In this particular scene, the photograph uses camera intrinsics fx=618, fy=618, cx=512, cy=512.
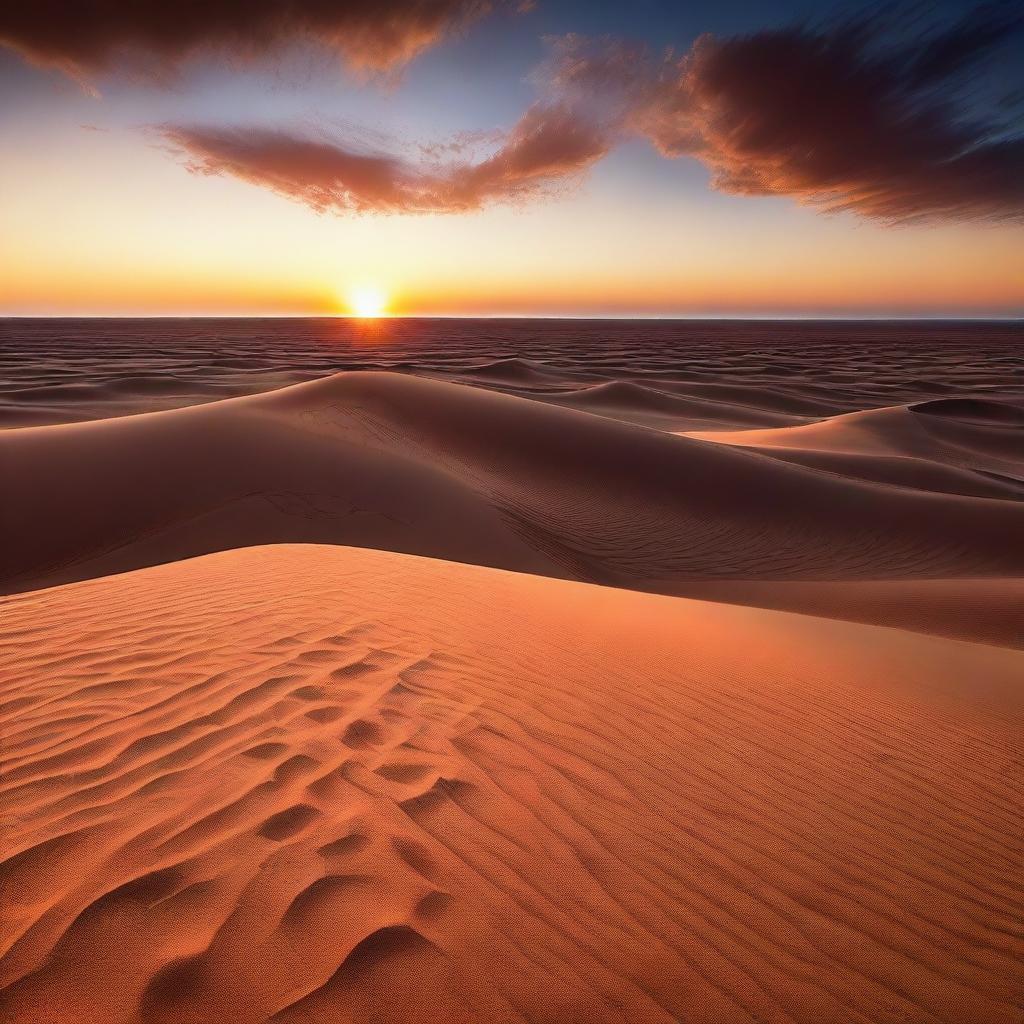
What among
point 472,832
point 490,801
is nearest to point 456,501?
point 490,801

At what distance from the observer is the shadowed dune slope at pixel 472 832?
1647mm

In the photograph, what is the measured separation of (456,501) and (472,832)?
7.98 meters

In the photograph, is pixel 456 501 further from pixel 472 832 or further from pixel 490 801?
pixel 472 832

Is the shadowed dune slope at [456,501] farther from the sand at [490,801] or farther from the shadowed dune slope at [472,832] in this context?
the shadowed dune slope at [472,832]

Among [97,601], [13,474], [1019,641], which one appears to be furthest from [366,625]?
[13,474]

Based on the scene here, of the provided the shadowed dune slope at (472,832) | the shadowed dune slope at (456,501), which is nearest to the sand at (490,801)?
the shadowed dune slope at (472,832)

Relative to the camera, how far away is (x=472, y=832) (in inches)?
84.9

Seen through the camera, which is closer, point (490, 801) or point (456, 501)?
point (490, 801)

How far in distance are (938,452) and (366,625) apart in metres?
23.8

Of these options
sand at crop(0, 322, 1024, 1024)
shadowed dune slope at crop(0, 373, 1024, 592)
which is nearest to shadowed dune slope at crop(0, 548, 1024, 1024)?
sand at crop(0, 322, 1024, 1024)

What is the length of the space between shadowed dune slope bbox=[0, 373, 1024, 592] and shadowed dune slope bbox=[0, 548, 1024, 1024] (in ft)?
16.3

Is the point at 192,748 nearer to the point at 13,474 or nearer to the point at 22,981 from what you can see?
the point at 22,981

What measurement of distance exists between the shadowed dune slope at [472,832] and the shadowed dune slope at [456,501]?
496 centimetres

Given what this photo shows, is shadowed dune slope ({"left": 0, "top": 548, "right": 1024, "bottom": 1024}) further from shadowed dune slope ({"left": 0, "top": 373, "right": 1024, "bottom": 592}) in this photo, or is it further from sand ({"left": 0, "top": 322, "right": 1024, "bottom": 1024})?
shadowed dune slope ({"left": 0, "top": 373, "right": 1024, "bottom": 592})
